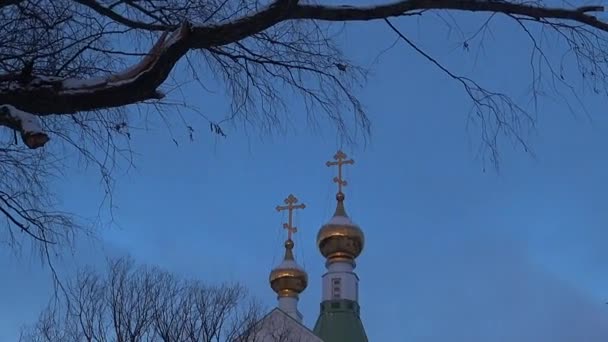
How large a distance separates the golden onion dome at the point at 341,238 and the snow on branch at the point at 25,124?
22.2m

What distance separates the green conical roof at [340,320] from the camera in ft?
82.6

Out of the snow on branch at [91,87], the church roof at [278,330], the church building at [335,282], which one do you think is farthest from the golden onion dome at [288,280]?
the snow on branch at [91,87]

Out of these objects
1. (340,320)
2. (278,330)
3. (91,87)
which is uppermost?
(340,320)

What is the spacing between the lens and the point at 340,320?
25.7 meters

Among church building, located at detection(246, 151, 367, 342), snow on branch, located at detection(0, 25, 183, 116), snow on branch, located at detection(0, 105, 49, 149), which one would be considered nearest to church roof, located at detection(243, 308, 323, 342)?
church building, located at detection(246, 151, 367, 342)

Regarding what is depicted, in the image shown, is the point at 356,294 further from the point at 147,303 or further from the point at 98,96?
the point at 98,96

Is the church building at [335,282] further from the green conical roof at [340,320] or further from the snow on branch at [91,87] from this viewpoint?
the snow on branch at [91,87]

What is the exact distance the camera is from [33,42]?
12.1ft

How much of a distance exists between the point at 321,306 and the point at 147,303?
14563 mm

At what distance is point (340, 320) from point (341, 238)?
7.79 feet

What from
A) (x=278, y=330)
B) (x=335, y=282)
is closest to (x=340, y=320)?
(x=335, y=282)

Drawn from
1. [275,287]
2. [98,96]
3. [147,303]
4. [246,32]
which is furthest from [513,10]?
[275,287]

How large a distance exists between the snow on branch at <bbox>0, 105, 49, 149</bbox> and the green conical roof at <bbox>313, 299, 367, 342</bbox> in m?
22.5

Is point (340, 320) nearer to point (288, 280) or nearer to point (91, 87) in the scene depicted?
point (288, 280)
